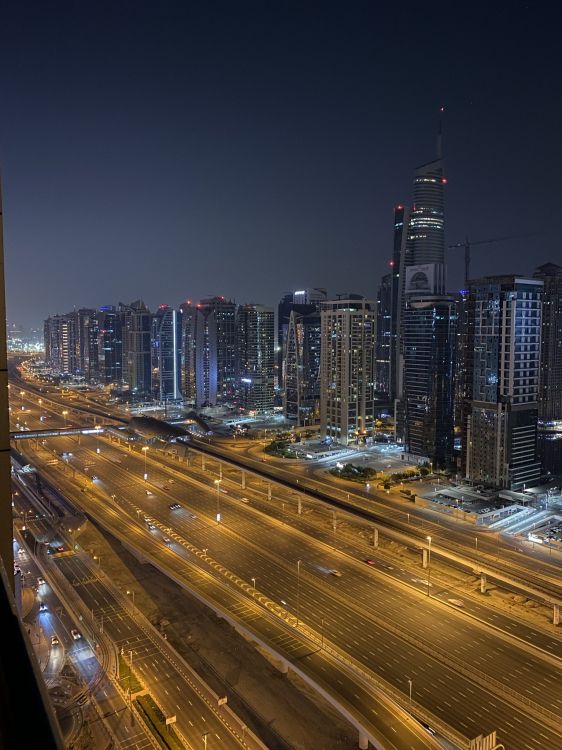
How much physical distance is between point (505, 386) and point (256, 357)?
3662 centimetres

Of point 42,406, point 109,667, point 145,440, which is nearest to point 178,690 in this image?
point 109,667

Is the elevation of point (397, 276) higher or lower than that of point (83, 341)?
higher

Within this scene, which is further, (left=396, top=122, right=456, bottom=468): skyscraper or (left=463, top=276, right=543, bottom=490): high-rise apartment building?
(left=396, top=122, right=456, bottom=468): skyscraper

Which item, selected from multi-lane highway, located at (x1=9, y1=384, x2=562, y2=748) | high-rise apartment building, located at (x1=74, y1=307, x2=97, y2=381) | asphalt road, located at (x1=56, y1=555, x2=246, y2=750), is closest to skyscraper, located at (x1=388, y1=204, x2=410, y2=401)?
high-rise apartment building, located at (x1=74, y1=307, x2=97, y2=381)

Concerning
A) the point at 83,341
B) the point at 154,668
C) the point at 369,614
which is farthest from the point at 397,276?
the point at 154,668

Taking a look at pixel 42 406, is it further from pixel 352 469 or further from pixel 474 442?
pixel 474 442

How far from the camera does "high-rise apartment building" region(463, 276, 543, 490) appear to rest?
38750 millimetres

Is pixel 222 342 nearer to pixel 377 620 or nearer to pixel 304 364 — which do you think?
pixel 304 364

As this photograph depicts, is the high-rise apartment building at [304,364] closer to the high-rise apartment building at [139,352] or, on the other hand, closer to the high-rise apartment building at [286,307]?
the high-rise apartment building at [286,307]

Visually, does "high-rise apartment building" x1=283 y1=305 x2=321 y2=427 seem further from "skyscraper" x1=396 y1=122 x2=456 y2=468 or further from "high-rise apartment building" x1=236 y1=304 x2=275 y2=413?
"skyscraper" x1=396 y1=122 x2=456 y2=468

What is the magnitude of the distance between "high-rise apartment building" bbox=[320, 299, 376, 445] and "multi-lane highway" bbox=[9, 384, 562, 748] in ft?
64.2

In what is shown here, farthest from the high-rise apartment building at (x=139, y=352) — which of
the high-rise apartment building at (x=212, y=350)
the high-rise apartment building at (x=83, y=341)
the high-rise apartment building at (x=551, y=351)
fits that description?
the high-rise apartment building at (x=551, y=351)

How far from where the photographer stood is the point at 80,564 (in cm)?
2683

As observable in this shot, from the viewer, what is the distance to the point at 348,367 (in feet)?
179
